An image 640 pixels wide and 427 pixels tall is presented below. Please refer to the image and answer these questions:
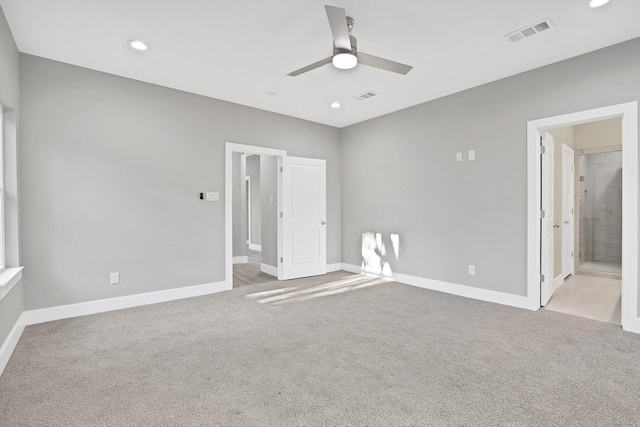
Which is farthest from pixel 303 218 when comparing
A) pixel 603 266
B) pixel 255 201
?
pixel 603 266

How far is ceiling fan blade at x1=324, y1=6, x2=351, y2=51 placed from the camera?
2.14 meters

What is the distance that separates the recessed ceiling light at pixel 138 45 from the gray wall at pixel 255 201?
6190 millimetres

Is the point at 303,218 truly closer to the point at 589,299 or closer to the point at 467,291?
the point at 467,291

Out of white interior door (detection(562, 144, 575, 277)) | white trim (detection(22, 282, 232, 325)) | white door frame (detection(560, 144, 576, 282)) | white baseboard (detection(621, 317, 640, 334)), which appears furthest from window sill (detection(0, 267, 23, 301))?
white interior door (detection(562, 144, 575, 277))

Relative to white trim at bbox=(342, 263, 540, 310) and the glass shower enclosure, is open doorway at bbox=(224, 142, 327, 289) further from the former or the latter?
the glass shower enclosure

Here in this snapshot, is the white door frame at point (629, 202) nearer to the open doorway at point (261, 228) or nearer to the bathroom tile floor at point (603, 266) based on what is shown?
the bathroom tile floor at point (603, 266)

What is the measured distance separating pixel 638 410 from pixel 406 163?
3.79 m

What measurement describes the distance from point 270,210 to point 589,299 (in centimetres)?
488

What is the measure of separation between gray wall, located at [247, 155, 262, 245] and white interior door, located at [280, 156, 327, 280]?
13.1 ft

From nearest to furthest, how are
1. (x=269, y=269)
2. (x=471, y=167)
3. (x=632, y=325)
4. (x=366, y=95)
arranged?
(x=632, y=325) < (x=471, y=167) < (x=366, y=95) < (x=269, y=269)

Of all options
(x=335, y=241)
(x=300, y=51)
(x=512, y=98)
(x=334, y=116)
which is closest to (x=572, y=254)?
(x=512, y=98)

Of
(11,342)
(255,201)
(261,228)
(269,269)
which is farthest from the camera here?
(255,201)

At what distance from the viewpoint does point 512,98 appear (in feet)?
12.7

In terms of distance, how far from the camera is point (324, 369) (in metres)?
2.35
